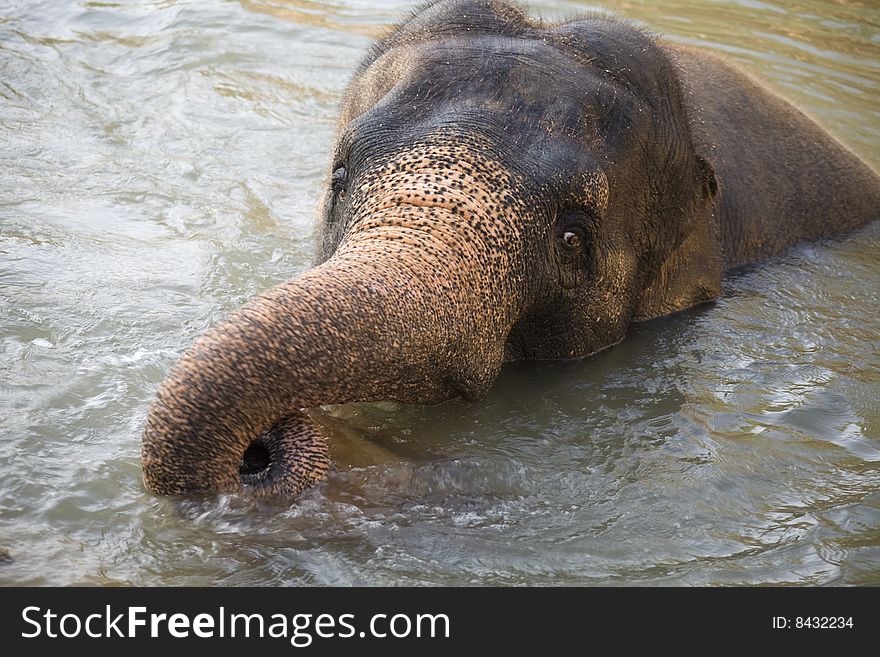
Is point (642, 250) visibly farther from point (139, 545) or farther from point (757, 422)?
point (139, 545)

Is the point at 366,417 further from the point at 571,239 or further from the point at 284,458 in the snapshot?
the point at 571,239

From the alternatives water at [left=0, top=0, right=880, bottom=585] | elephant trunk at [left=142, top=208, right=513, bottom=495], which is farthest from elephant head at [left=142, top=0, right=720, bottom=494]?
water at [left=0, top=0, right=880, bottom=585]

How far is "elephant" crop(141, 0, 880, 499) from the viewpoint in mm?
2953

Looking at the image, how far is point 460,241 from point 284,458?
78 centimetres

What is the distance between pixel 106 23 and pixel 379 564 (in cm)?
625

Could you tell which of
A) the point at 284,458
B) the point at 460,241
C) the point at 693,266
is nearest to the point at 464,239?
the point at 460,241

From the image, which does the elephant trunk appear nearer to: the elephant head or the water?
the elephant head

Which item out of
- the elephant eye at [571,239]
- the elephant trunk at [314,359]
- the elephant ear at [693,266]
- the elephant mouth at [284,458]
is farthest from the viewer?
the elephant ear at [693,266]

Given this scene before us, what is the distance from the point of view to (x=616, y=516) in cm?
350

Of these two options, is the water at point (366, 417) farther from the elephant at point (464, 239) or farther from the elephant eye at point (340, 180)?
the elephant eye at point (340, 180)

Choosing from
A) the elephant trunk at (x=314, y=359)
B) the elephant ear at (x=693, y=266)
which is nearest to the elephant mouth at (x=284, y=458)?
the elephant trunk at (x=314, y=359)

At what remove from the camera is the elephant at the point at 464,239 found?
9.69ft

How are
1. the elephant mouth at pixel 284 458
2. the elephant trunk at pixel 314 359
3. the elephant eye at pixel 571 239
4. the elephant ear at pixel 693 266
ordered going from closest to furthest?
1. the elephant trunk at pixel 314 359
2. the elephant mouth at pixel 284 458
3. the elephant eye at pixel 571 239
4. the elephant ear at pixel 693 266

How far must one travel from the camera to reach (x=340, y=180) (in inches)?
152
